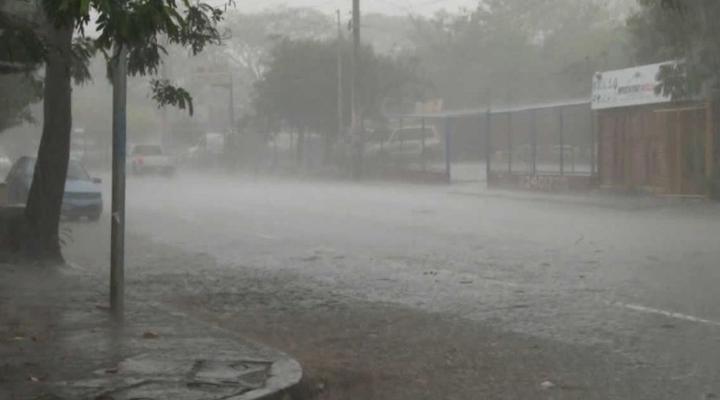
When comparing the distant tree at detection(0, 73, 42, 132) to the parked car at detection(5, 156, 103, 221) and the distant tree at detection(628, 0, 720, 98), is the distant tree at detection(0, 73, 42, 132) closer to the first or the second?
the parked car at detection(5, 156, 103, 221)

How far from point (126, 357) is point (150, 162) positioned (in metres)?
43.9

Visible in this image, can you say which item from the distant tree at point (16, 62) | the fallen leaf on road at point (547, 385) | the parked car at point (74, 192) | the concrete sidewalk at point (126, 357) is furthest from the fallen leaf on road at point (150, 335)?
the parked car at point (74, 192)

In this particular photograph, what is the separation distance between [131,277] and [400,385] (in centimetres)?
702

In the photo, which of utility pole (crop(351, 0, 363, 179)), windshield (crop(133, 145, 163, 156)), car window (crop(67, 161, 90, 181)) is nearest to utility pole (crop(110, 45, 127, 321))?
car window (crop(67, 161, 90, 181))

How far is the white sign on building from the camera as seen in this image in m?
26.3

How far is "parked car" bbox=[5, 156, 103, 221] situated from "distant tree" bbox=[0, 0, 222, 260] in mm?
8932

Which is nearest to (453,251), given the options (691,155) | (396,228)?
(396,228)

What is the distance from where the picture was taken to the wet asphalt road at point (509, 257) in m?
9.18

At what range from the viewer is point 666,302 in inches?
411

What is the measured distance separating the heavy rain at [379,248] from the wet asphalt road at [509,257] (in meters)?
0.05

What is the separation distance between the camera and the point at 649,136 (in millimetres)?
27016

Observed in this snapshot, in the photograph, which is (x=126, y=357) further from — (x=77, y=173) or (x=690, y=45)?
(x=690, y=45)

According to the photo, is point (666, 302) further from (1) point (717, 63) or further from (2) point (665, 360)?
(1) point (717, 63)

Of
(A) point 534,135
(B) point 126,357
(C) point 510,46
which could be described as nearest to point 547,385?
(B) point 126,357
